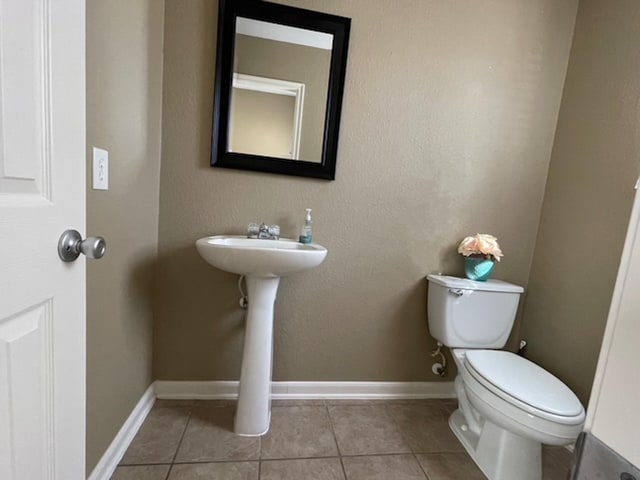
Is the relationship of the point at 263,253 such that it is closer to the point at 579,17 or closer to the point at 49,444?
the point at 49,444

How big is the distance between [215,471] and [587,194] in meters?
1.99

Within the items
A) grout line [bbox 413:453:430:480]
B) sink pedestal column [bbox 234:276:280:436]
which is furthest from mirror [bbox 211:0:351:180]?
grout line [bbox 413:453:430:480]

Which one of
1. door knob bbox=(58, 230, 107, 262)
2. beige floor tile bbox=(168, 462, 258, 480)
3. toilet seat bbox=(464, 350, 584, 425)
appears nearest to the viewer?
door knob bbox=(58, 230, 107, 262)

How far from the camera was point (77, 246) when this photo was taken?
58cm

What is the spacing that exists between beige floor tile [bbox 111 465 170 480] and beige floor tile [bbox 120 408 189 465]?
0.02 metres

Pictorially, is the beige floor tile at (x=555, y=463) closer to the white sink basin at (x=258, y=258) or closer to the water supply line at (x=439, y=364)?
the water supply line at (x=439, y=364)

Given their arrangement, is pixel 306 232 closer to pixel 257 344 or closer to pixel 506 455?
pixel 257 344

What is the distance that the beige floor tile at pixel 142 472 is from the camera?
1.13 metres

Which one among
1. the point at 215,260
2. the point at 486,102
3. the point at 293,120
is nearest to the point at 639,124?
the point at 486,102

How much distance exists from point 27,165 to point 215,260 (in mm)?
722

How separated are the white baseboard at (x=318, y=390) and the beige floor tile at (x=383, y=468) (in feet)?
1.30

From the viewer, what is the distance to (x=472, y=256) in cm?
158

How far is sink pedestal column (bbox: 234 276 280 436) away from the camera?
1.33 metres

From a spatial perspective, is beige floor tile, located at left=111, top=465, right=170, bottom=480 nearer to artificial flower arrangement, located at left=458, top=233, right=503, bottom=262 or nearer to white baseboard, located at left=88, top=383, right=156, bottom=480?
white baseboard, located at left=88, top=383, right=156, bottom=480
